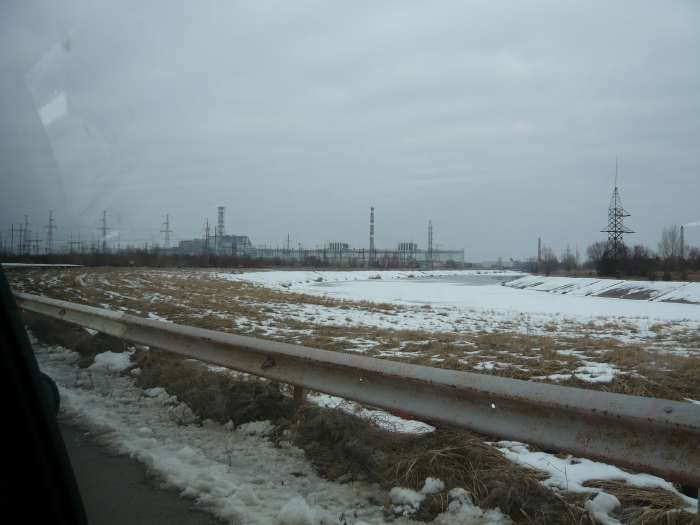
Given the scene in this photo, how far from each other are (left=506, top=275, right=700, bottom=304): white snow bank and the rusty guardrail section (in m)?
28.2

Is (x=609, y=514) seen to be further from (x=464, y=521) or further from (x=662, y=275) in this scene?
(x=662, y=275)

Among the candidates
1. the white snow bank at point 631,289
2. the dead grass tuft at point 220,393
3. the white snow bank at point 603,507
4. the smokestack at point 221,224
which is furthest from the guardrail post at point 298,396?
the smokestack at point 221,224

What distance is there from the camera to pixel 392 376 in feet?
12.6

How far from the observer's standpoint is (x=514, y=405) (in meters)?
3.17

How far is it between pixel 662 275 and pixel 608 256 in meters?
8.41

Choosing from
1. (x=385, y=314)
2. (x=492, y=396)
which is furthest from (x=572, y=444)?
(x=385, y=314)

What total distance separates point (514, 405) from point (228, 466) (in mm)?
2213

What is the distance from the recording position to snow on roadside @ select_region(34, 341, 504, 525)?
127 inches

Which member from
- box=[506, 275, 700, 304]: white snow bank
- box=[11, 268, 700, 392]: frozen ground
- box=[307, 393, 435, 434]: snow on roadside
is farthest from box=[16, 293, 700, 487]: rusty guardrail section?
box=[506, 275, 700, 304]: white snow bank

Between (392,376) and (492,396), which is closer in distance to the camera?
(492,396)

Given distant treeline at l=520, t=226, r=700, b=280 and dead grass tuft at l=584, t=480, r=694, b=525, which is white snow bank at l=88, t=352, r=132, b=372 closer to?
dead grass tuft at l=584, t=480, r=694, b=525

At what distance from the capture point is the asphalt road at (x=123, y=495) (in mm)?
3205

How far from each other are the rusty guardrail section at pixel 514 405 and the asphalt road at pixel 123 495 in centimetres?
139

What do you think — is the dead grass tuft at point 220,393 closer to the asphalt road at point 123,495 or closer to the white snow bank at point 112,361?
the white snow bank at point 112,361
